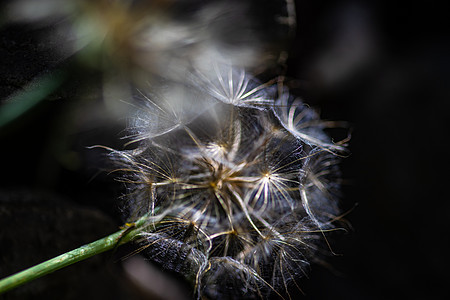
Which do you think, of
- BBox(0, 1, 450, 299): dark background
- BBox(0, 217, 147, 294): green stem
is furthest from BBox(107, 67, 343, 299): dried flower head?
BBox(0, 1, 450, 299): dark background

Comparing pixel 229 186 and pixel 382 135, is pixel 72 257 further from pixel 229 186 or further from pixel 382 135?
pixel 382 135

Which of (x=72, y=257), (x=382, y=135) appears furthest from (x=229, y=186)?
(x=382, y=135)

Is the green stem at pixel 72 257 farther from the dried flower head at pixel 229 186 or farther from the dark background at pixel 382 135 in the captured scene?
the dark background at pixel 382 135

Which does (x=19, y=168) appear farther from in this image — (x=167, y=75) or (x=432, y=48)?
(x=432, y=48)

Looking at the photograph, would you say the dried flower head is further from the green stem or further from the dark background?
the dark background

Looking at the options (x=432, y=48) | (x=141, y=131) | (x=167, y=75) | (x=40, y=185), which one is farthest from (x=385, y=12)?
(x=40, y=185)
